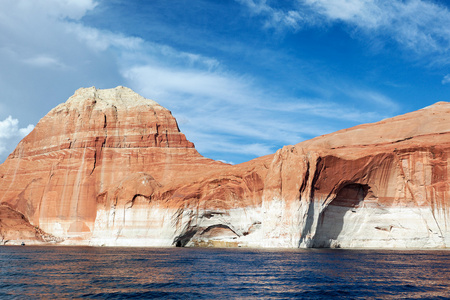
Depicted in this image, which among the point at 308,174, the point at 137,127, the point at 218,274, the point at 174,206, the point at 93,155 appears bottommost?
the point at 218,274

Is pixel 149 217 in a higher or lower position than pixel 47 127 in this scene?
lower

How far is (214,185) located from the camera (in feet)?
211

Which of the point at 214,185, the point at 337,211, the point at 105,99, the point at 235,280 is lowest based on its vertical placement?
the point at 235,280

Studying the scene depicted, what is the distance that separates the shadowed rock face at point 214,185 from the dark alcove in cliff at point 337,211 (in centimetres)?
13

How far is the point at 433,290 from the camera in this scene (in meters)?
21.5

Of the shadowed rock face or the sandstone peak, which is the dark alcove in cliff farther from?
the sandstone peak

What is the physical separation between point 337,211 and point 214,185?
18.1 metres

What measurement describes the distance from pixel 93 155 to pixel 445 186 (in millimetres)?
61129

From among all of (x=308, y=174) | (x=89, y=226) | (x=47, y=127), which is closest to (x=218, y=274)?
(x=308, y=174)

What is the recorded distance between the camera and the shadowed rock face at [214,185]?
53.2 m

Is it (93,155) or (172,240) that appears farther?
(93,155)

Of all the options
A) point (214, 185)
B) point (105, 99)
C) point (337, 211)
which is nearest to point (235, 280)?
point (337, 211)

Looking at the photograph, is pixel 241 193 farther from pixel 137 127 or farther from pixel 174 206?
pixel 137 127

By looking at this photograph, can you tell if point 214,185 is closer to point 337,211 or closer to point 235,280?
point 337,211
